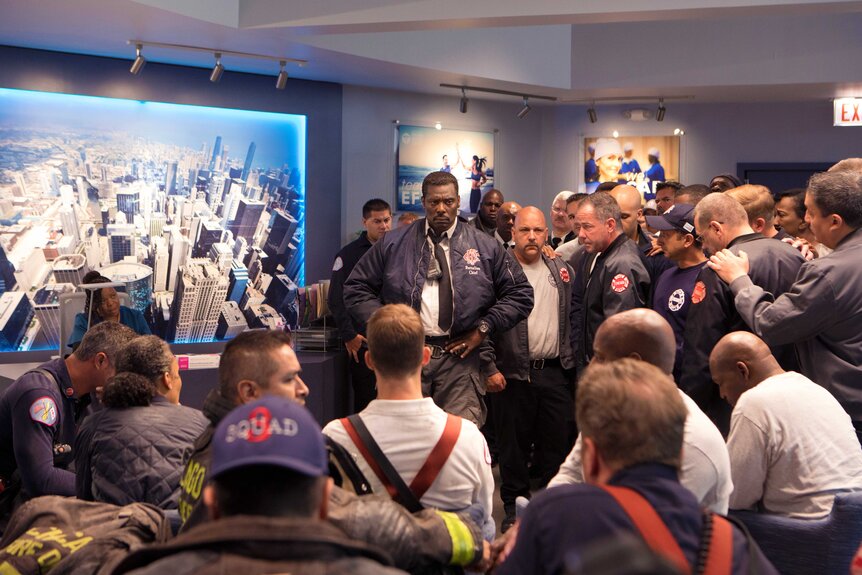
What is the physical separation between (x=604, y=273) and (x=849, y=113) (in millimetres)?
5948

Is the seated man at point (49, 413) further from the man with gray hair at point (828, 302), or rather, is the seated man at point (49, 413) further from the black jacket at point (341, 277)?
the man with gray hair at point (828, 302)

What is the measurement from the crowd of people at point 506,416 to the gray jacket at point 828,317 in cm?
1

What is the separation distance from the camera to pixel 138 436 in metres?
3.09

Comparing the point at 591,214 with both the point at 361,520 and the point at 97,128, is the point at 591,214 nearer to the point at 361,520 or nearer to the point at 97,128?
the point at 361,520

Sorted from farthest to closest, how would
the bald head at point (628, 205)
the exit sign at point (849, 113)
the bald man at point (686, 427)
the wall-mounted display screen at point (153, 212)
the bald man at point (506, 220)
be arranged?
1. the exit sign at point (849, 113)
2. the wall-mounted display screen at point (153, 212)
3. the bald man at point (506, 220)
4. the bald head at point (628, 205)
5. the bald man at point (686, 427)

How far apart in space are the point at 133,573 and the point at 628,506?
0.83 meters

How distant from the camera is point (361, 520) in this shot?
199cm

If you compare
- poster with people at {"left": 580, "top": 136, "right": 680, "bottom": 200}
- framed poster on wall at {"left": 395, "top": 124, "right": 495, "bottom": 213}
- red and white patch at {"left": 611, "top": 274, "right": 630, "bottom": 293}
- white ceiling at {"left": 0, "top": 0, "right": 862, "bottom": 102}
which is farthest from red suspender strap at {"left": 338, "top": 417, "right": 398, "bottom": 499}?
poster with people at {"left": 580, "top": 136, "right": 680, "bottom": 200}

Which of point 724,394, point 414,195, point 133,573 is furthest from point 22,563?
point 414,195

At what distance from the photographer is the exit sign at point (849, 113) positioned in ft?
31.9

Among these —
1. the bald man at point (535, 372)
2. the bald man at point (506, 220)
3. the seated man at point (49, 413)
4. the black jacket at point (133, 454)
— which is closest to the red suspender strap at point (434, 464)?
the black jacket at point (133, 454)

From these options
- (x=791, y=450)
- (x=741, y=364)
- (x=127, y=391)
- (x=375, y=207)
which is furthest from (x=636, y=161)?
(x=127, y=391)

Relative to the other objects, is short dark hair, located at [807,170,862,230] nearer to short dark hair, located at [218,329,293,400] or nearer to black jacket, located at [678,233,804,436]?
black jacket, located at [678,233,804,436]

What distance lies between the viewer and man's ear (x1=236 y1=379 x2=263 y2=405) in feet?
8.47
